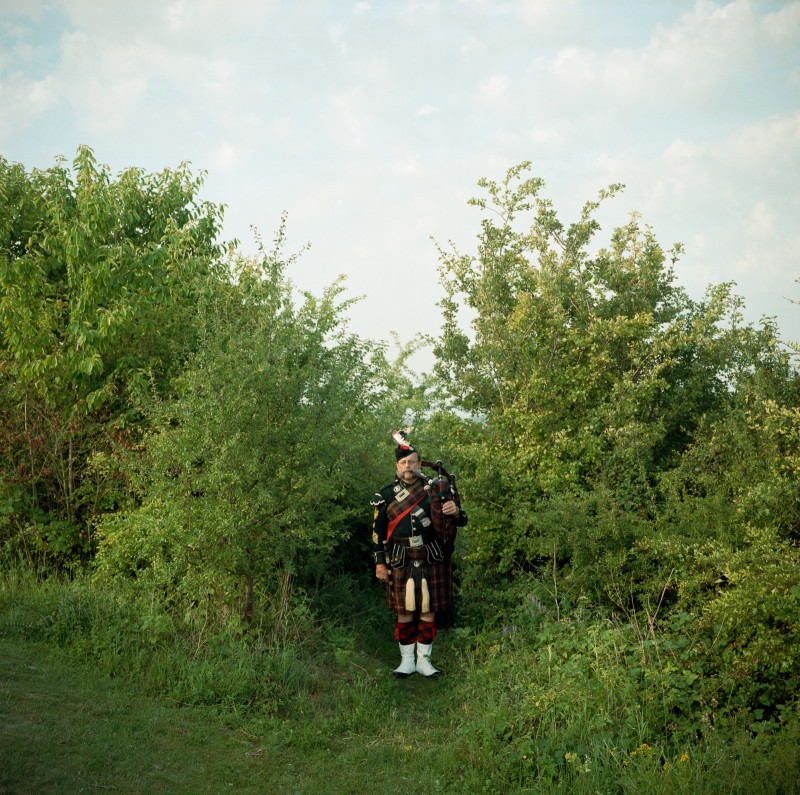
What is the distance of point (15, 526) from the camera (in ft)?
30.7

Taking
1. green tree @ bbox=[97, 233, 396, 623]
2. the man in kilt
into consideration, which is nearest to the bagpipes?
the man in kilt

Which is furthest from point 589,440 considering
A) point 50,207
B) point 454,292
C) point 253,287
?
point 50,207

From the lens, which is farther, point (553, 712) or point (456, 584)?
point (456, 584)

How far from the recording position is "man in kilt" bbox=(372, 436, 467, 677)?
746 cm

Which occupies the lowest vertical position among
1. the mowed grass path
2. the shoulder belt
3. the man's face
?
the mowed grass path

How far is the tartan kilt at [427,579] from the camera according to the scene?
7.52m

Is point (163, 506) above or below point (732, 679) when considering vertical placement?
above

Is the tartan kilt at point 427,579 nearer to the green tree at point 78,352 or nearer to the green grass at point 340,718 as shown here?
the green grass at point 340,718

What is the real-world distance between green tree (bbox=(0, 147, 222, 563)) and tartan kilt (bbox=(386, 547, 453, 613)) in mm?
3651

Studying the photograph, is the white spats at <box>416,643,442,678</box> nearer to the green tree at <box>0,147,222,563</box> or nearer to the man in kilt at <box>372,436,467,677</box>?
the man in kilt at <box>372,436,467,677</box>

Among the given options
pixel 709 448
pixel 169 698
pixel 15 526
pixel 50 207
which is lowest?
pixel 169 698

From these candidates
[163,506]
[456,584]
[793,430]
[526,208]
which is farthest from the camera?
[526,208]

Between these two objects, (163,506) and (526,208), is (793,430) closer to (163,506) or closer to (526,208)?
(526,208)

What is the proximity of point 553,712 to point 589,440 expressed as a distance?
11.7 ft
